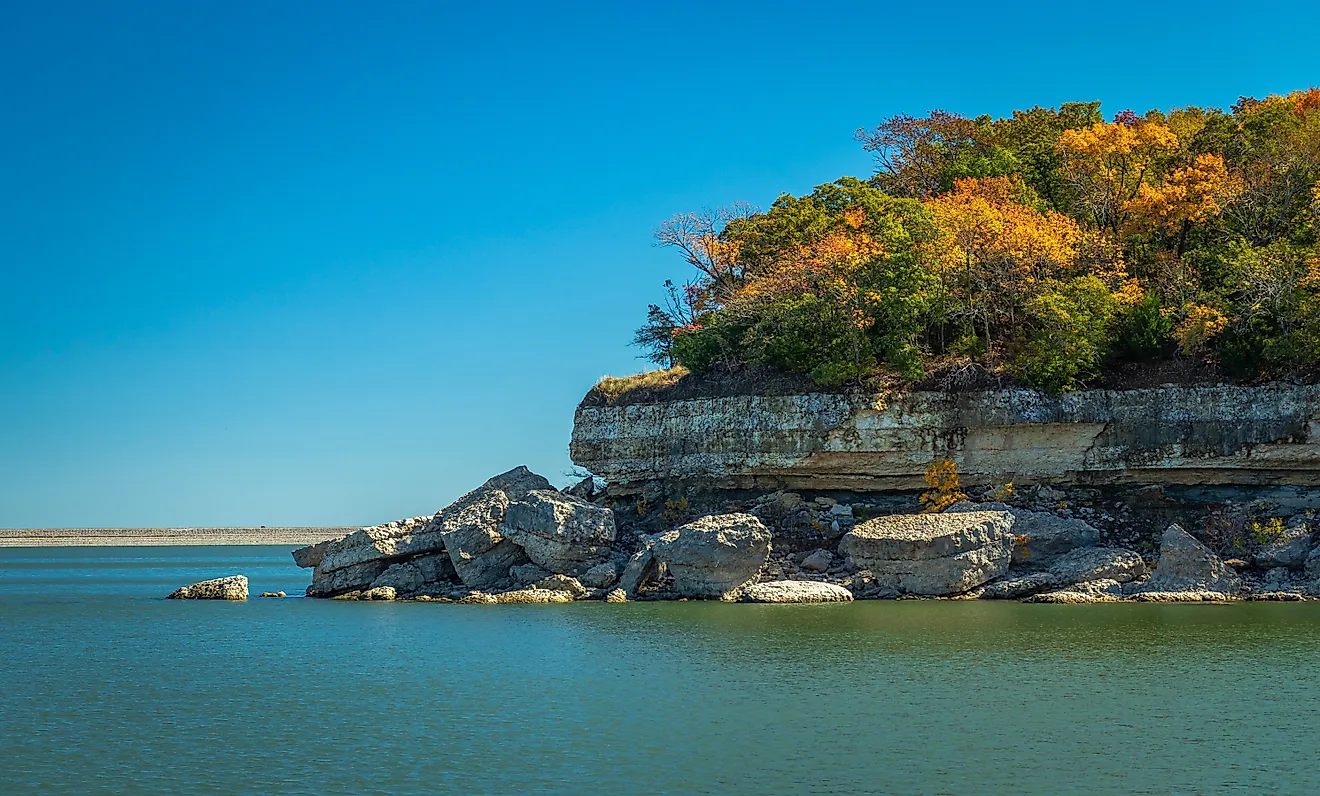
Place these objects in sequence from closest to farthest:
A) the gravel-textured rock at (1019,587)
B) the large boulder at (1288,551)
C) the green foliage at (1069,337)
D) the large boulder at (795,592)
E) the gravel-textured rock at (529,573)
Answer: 1. the large boulder at (1288,551)
2. the gravel-textured rock at (1019,587)
3. the large boulder at (795,592)
4. the gravel-textured rock at (529,573)
5. the green foliage at (1069,337)

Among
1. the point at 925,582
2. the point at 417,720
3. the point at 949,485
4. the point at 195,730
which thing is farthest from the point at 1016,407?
the point at 195,730

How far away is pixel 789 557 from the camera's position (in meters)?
39.8

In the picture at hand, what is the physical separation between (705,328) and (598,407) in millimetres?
5262

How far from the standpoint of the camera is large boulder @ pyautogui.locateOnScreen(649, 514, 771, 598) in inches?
1426

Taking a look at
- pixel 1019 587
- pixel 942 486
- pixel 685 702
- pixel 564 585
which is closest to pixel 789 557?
pixel 942 486

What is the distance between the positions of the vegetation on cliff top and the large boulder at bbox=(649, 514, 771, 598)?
8.47m

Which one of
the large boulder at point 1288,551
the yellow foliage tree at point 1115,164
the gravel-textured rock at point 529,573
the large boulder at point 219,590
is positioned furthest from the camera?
the yellow foliage tree at point 1115,164

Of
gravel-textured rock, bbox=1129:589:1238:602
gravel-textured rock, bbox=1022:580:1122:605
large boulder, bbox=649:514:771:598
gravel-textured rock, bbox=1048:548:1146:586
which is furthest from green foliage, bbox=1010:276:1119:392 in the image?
large boulder, bbox=649:514:771:598

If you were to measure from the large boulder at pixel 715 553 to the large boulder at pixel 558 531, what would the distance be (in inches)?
120

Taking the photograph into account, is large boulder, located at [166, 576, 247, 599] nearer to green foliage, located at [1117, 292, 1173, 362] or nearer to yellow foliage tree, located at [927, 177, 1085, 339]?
yellow foliage tree, located at [927, 177, 1085, 339]

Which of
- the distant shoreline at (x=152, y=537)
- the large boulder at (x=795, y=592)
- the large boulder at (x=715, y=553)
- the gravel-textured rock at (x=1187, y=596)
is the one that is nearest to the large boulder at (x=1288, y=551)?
the gravel-textured rock at (x=1187, y=596)

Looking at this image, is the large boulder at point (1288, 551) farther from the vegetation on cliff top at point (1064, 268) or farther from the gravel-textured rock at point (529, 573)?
the gravel-textured rock at point (529, 573)

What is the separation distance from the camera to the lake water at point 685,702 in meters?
15.5

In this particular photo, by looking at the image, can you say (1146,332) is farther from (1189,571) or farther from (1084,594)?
(1084,594)
